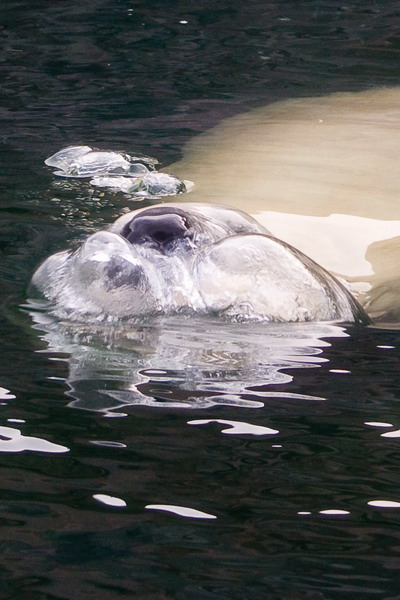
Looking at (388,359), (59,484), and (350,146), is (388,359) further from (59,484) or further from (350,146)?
(350,146)

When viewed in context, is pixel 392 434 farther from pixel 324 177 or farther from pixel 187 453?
pixel 324 177

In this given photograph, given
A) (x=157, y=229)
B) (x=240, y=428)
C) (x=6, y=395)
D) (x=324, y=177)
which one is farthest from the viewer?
(x=324, y=177)

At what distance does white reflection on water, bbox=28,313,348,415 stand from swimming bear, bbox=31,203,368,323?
0.19ft

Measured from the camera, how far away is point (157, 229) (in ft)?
8.98

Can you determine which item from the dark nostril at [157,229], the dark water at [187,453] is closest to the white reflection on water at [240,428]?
the dark water at [187,453]

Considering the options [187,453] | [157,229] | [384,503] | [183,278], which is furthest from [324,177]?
[384,503]

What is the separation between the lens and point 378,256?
125 inches

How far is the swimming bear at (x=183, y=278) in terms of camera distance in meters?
2.55

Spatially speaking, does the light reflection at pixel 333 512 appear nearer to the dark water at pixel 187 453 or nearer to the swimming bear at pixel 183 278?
the dark water at pixel 187 453

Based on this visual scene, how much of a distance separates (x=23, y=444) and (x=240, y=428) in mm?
376

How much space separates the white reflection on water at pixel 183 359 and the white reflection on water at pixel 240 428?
69 mm

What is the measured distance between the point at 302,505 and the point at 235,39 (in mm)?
5182

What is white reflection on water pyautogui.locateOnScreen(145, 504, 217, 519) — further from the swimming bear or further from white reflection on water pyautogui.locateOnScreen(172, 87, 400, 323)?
white reflection on water pyautogui.locateOnScreen(172, 87, 400, 323)

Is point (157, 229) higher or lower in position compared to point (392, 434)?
higher
